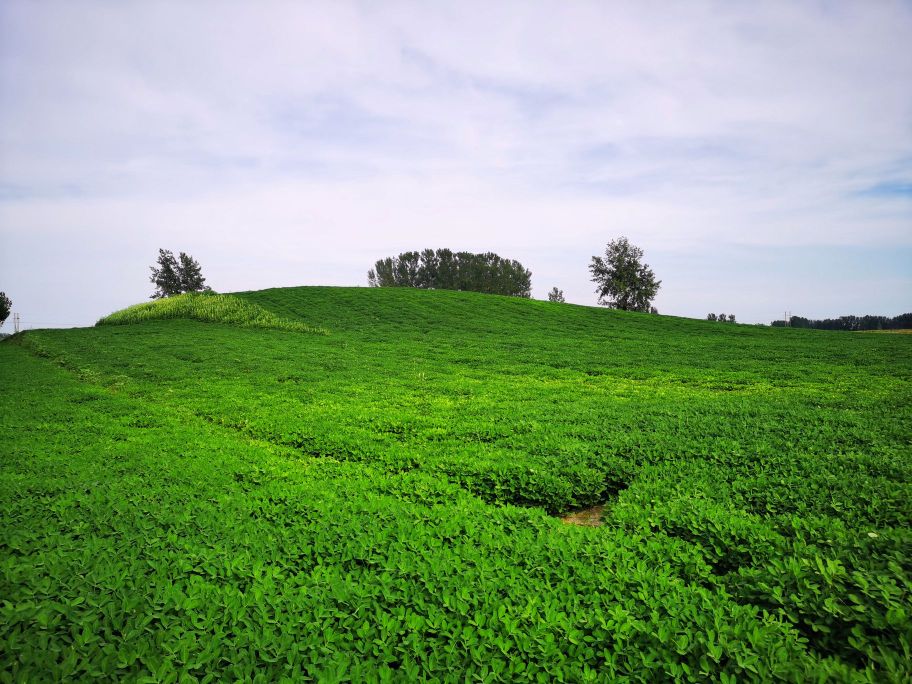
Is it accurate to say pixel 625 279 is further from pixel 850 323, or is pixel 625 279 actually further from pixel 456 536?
pixel 456 536

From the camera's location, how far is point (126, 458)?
975cm

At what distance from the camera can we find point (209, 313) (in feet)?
136

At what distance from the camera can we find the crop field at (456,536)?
4121 mm

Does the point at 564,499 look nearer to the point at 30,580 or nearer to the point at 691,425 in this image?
the point at 691,425

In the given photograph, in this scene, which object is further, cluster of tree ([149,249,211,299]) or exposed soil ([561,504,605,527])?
cluster of tree ([149,249,211,299])

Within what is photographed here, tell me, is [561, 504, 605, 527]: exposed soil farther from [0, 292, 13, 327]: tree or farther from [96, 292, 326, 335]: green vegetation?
[0, 292, 13, 327]: tree

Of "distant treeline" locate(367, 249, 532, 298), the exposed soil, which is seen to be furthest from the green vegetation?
"distant treeline" locate(367, 249, 532, 298)

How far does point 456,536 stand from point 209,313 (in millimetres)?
41793

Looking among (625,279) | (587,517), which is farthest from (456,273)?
(587,517)

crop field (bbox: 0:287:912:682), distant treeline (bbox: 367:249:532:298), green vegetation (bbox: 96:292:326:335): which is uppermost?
distant treeline (bbox: 367:249:532:298)

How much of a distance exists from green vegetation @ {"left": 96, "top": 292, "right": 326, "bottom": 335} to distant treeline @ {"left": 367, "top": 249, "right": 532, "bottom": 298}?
7594 centimetres

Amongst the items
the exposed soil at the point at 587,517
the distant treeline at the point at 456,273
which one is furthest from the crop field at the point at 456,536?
the distant treeline at the point at 456,273

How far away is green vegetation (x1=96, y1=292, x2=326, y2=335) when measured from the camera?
39250mm

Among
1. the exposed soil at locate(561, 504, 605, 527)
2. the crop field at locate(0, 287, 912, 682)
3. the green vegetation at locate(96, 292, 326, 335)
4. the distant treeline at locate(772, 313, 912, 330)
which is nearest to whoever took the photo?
the crop field at locate(0, 287, 912, 682)
